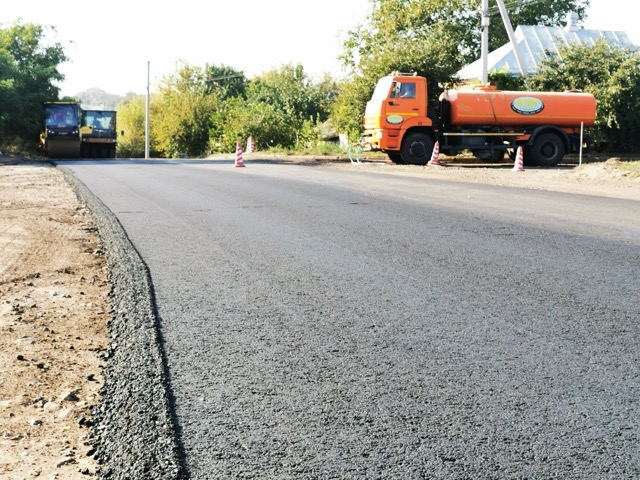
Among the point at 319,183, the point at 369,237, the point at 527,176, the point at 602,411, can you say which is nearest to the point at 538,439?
the point at 602,411

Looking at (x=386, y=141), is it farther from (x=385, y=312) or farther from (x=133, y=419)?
(x=133, y=419)

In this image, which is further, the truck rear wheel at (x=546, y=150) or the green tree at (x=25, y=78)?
the green tree at (x=25, y=78)

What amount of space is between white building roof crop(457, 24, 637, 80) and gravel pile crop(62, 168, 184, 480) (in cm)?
4048

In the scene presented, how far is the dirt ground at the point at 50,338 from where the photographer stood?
3.36 metres

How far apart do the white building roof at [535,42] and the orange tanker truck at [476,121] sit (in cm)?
1475

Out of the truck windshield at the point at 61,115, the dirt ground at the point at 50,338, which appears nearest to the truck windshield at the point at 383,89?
the dirt ground at the point at 50,338

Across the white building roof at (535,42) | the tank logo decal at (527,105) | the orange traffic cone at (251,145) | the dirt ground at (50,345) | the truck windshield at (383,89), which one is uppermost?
the white building roof at (535,42)

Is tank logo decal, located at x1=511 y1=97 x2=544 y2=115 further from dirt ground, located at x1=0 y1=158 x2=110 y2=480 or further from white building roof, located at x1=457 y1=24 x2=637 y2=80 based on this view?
dirt ground, located at x1=0 y1=158 x2=110 y2=480

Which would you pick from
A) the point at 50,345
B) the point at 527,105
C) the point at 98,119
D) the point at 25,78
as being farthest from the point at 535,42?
the point at 50,345

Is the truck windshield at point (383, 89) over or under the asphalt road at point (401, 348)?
over

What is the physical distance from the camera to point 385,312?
5617 millimetres

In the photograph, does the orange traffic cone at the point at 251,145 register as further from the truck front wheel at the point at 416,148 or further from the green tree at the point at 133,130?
the green tree at the point at 133,130

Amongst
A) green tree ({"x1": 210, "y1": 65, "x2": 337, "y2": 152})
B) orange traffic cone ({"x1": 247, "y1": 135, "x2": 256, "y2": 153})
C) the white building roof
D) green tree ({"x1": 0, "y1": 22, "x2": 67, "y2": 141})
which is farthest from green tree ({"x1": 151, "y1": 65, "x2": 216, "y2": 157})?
the white building roof

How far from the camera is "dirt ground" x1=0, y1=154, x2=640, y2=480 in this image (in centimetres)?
336
